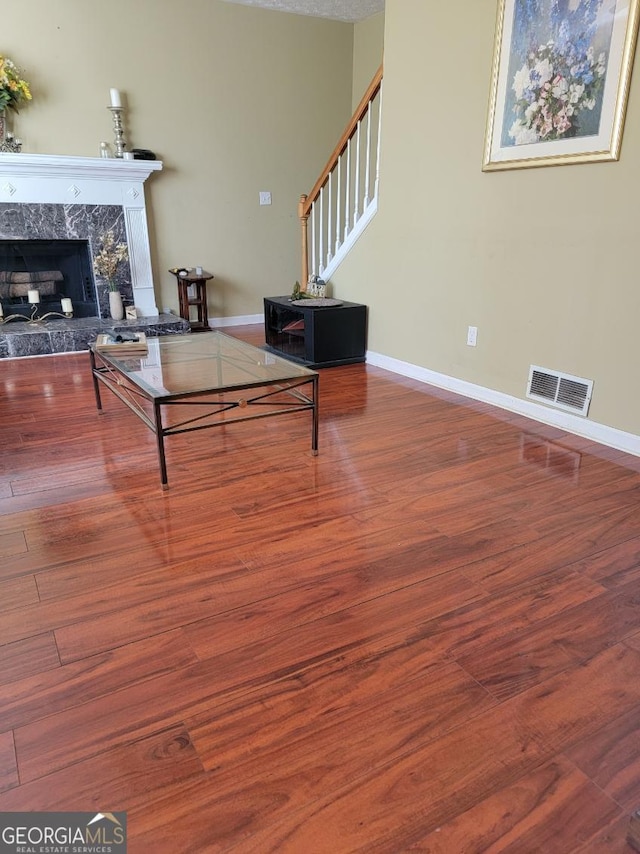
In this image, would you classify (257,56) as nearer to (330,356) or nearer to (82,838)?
(330,356)

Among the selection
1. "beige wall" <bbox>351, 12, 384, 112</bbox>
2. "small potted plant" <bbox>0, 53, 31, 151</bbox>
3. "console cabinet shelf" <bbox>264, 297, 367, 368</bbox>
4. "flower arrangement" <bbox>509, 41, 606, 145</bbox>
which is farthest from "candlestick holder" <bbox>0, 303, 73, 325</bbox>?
"flower arrangement" <bbox>509, 41, 606, 145</bbox>

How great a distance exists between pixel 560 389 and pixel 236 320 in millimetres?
3555

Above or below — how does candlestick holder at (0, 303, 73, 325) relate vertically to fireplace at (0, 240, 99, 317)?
below

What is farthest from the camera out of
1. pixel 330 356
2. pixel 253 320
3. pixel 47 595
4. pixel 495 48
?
pixel 253 320

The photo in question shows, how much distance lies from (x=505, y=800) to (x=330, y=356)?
3.30 m

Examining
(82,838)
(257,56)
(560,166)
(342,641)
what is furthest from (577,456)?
(257,56)

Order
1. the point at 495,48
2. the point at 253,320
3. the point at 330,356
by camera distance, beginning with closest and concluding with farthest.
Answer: the point at 495,48 < the point at 330,356 < the point at 253,320

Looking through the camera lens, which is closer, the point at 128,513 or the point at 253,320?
the point at 128,513

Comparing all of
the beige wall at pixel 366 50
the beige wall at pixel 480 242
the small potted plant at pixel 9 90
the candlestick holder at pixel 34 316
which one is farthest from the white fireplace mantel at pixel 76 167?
the beige wall at pixel 366 50

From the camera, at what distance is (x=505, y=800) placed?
3.41ft

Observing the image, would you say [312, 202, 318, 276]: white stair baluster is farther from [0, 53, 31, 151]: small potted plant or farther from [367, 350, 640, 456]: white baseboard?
[0, 53, 31, 151]: small potted plant

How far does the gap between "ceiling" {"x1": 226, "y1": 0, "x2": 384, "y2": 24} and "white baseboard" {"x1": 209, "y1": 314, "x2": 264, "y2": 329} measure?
2.64 m

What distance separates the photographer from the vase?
4.81 m

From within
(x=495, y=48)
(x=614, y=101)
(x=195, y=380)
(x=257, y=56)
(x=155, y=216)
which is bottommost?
(x=195, y=380)
